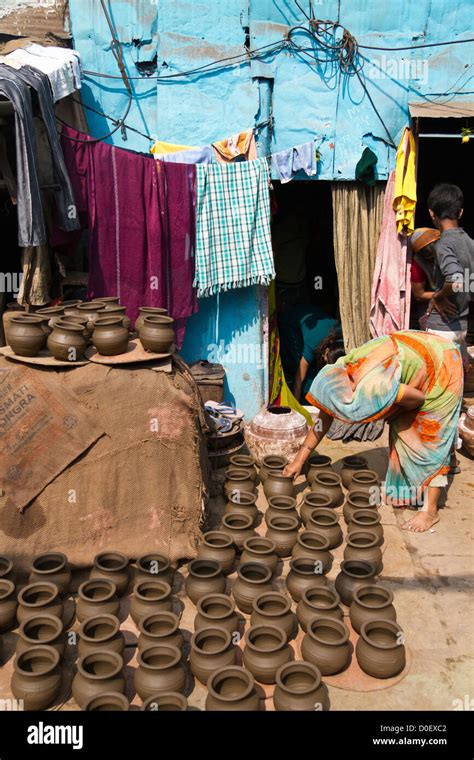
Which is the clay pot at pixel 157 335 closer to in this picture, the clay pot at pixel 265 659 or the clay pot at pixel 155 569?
the clay pot at pixel 155 569

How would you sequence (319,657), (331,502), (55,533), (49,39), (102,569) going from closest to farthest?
1. (319,657)
2. (102,569)
3. (55,533)
4. (331,502)
5. (49,39)

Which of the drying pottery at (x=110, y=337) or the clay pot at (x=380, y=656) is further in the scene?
the drying pottery at (x=110, y=337)

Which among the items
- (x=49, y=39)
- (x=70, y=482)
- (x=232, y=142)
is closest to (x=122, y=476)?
(x=70, y=482)

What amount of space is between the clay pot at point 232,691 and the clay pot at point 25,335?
2.58 m

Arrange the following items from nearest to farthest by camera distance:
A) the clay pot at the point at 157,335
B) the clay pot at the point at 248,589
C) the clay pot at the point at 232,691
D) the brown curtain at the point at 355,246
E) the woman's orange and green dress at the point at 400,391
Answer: the clay pot at the point at 232,691
the clay pot at the point at 248,589
the woman's orange and green dress at the point at 400,391
the clay pot at the point at 157,335
the brown curtain at the point at 355,246

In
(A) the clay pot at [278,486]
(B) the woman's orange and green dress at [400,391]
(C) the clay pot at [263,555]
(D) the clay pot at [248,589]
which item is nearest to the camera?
(D) the clay pot at [248,589]

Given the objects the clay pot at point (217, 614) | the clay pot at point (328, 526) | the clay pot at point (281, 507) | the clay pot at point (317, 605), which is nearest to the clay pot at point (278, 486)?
the clay pot at point (281, 507)

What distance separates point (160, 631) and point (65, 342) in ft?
6.79

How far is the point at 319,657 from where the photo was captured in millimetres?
3674

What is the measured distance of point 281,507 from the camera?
5145mm

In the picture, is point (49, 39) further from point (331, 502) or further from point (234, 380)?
point (331, 502)

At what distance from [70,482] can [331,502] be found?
78.7 inches

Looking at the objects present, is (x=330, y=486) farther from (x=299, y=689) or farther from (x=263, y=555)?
(x=299, y=689)

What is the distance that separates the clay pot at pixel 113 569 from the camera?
429 centimetres
